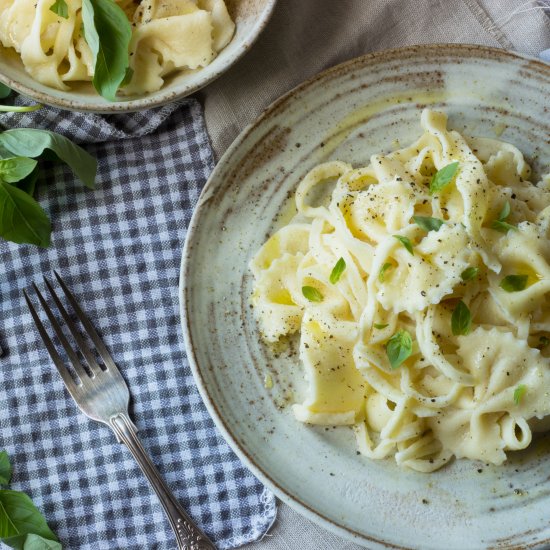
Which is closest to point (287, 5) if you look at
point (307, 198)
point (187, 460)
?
point (307, 198)

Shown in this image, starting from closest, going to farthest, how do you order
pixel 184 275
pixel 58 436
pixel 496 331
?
pixel 496 331
pixel 184 275
pixel 58 436

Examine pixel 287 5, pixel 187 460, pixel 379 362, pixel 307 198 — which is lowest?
pixel 187 460

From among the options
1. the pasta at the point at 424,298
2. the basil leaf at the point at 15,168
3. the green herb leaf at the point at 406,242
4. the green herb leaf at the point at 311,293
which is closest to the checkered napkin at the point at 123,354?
the basil leaf at the point at 15,168

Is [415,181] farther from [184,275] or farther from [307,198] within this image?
[184,275]

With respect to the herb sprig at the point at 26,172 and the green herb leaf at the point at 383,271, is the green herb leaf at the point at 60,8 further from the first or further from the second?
the green herb leaf at the point at 383,271

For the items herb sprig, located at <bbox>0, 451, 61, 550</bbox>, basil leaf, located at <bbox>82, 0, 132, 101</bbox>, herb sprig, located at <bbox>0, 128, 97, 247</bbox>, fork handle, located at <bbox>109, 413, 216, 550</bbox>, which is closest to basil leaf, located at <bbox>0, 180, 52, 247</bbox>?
herb sprig, located at <bbox>0, 128, 97, 247</bbox>

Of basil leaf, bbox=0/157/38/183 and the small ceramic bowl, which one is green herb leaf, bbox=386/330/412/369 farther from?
basil leaf, bbox=0/157/38/183
